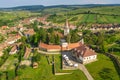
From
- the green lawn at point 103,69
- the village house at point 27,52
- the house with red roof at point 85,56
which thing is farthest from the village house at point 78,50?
the village house at point 27,52

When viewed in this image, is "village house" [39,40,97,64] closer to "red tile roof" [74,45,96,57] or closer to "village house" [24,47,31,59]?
"red tile roof" [74,45,96,57]

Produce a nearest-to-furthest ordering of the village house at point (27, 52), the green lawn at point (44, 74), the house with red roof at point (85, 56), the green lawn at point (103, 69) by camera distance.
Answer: the green lawn at point (103, 69) < the green lawn at point (44, 74) < the house with red roof at point (85, 56) < the village house at point (27, 52)

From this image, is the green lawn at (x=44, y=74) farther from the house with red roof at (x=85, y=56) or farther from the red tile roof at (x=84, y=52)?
the red tile roof at (x=84, y=52)

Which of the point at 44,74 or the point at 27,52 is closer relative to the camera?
the point at 44,74

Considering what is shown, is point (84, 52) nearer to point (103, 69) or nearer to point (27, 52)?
point (103, 69)

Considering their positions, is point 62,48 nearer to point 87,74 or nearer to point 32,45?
point 32,45

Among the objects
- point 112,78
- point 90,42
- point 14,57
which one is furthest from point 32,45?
point 112,78

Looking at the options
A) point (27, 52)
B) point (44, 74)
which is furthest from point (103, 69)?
point (27, 52)

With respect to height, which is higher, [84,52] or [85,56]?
[84,52]
